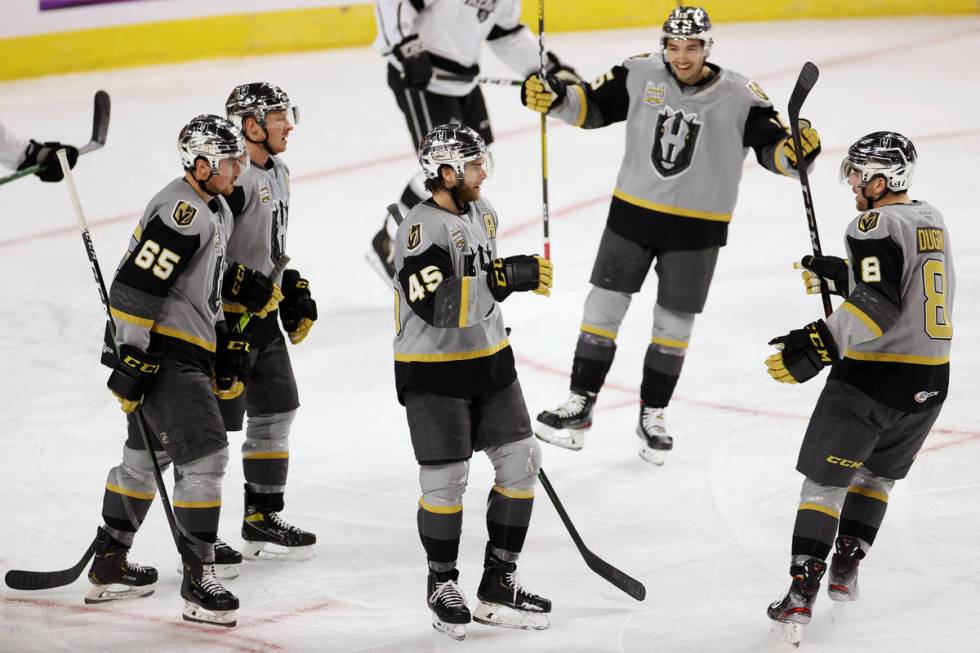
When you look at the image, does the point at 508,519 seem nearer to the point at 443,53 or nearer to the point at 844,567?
the point at 844,567

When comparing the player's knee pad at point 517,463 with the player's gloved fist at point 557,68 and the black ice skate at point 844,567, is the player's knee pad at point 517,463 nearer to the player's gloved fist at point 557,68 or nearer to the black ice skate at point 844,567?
the black ice skate at point 844,567

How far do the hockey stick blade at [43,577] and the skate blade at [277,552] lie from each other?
47 centimetres

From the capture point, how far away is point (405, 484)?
14.8 ft

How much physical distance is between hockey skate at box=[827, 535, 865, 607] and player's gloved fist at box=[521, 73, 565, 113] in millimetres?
1848

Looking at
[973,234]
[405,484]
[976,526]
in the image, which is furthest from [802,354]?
[973,234]

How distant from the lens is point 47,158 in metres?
4.21

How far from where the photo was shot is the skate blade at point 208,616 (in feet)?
11.7

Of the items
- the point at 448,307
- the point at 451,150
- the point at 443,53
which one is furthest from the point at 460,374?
the point at 443,53

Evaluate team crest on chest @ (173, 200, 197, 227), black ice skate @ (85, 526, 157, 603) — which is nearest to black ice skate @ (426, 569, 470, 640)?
black ice skate @ (85, 526, 157, 603)

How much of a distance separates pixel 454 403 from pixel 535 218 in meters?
3.66

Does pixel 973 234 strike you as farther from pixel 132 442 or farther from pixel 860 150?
pixel 132 442

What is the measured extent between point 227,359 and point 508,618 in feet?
3.20

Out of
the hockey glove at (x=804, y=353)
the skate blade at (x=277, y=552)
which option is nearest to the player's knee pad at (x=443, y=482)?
Result: the skate blade at (x=277, y=552)

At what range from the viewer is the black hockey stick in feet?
12.1
